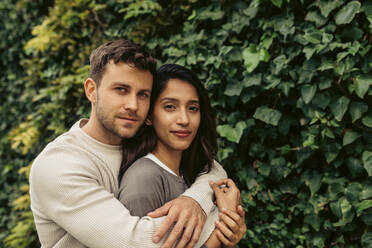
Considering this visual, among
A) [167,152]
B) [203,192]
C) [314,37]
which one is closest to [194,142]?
[167,152]

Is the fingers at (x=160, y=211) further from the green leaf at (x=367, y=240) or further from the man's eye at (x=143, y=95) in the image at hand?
the green leaf at (x=367, y=240)

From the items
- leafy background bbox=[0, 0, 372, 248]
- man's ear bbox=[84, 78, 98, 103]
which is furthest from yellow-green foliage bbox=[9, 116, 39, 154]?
man's ear bbox=[84, 78, 98, 103]

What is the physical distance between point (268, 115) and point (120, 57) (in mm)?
1253

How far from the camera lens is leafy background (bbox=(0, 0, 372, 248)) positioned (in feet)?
6.83

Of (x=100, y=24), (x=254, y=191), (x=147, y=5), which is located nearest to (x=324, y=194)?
(x=254, y=191)

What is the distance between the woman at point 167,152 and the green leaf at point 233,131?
0.44m

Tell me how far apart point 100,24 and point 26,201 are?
247 cm

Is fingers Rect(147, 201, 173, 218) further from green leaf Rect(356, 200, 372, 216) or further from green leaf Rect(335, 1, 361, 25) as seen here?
green leaf Rect(335, 1, 361, 25)

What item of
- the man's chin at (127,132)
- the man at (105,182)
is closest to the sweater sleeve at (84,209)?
the man at (105,182)

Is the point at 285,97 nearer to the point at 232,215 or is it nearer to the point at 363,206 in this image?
the point at 363,206

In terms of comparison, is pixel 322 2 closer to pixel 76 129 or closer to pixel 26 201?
pixel 76 129

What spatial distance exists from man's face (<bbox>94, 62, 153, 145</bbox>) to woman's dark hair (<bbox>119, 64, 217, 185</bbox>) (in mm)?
153

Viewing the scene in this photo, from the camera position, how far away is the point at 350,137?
2.10 m

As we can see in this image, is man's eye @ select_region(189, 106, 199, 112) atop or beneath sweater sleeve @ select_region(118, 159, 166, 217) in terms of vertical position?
atop
